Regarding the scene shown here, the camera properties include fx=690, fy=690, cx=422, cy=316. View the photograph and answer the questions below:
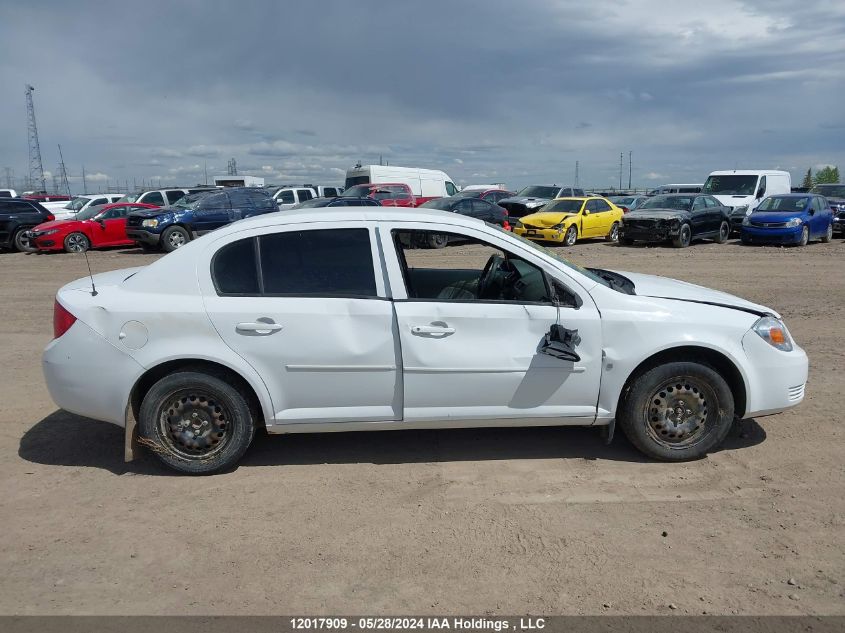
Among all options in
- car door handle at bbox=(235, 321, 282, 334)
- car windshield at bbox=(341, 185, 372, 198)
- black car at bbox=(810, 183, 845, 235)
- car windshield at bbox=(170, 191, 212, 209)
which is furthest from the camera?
car windshield at bbox=(341, 185, 372, 198)

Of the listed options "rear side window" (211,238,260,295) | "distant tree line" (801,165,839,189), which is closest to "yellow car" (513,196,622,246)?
"rear side window" (211,238,260,295)

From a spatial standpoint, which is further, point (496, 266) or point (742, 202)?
point (742, 202)

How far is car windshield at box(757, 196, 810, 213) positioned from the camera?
20016 millimetres

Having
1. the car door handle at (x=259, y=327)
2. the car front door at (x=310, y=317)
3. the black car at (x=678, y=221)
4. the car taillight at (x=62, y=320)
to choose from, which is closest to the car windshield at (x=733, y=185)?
the black car at (x=678, y=221)

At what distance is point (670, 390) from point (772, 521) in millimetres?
1016

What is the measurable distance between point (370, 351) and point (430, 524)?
113 cm

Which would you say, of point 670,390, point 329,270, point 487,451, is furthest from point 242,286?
point 670,390

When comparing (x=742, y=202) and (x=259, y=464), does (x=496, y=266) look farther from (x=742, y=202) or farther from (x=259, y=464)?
(x=742, y=202)

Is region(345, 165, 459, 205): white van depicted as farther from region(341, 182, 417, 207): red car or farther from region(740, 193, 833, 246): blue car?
region(740, 193, 833, 246): blue car

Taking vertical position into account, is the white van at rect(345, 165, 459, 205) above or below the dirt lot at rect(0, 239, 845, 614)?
above

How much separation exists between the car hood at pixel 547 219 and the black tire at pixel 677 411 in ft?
52.7

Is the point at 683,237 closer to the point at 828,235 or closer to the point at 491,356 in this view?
the point at 828,235

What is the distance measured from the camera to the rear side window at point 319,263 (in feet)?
14.7
